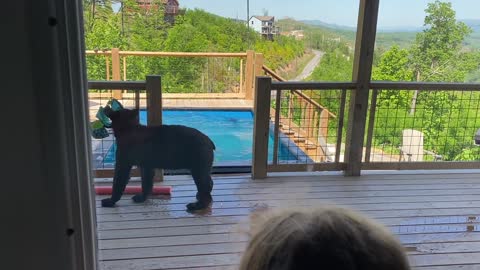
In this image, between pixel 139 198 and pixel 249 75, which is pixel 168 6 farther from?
pixel 139 198

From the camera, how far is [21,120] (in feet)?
2.75

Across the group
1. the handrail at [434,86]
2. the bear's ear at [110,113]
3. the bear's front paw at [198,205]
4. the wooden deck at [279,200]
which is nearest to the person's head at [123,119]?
the bear's ear at [110,113]

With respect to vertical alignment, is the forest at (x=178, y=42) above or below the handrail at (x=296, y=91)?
above

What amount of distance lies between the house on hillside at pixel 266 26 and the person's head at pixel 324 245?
3.97ft

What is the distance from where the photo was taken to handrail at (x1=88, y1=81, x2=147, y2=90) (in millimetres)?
1081

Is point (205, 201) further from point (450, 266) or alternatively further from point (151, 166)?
point (450, 266)

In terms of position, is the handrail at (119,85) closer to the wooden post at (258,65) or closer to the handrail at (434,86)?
the wooden post at (258,65)

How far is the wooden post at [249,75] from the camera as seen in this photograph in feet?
5.96

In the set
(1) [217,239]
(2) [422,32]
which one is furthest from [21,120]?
(2) [422,32]

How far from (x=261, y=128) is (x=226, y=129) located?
359 millimetres

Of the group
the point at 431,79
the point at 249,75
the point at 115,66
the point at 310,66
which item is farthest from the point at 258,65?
the point at 115,66

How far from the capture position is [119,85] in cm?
147

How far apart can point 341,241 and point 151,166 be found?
158 cm

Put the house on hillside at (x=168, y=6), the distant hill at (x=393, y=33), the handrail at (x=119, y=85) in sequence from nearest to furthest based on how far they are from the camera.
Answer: the handrail at (x=119, y=85) < the house on hillside at (x=168, y=6) < the distant hill at (x=393, y=33)
